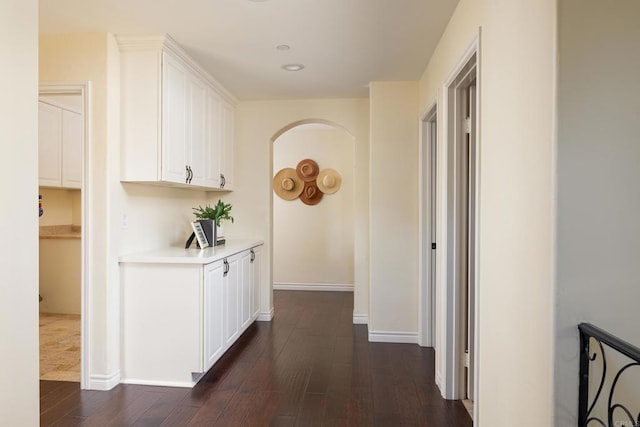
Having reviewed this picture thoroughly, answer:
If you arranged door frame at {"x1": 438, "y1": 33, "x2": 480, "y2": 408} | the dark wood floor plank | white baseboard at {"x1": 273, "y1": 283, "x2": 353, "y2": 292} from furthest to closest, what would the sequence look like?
1. white baseboard at {"x1": 273, "y1": 283, "x2": 353, "y2": 292}
2. door frame at {"x1": 438, "y1": 33, "x2": 480, "y2": 408}
3. the dark wood floor plank

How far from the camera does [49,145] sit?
432cm

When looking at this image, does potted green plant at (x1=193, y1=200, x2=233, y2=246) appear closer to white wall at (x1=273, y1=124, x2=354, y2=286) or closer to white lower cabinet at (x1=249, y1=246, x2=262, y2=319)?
white lower cabinet at (x1=249, y1=246, x2=262, y2=319)

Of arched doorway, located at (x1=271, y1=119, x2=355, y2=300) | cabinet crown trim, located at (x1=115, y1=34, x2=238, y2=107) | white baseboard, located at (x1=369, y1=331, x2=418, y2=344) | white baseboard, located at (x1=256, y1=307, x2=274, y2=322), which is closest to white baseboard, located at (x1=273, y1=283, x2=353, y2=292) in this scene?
arched doorway, located at (x1=271, y1=119, x2=355, y2=300)

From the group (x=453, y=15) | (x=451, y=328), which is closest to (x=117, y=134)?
(x=453, y=15)

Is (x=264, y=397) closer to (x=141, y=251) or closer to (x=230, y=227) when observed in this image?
(x=141, y=251)

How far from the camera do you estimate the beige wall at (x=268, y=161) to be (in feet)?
14.1

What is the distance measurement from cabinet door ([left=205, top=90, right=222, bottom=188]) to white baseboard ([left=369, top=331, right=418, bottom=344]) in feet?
7.23

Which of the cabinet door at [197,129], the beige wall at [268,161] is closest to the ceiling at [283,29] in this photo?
the cabinet door at [197,129]

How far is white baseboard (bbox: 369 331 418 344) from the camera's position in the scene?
3.70m

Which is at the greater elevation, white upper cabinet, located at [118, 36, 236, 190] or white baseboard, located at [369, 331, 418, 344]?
white upper cabinet, located at [118, 36, 236, 190]

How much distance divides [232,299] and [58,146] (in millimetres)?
2935

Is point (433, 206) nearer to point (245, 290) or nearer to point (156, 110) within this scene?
point (245, 290)

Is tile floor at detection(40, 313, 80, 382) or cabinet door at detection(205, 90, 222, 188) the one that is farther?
cabinet door at detection(205, 90, 222, 188)

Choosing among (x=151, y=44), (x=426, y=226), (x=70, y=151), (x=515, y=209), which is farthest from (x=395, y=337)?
(x=70, y=151)
